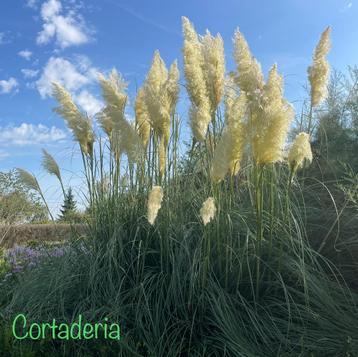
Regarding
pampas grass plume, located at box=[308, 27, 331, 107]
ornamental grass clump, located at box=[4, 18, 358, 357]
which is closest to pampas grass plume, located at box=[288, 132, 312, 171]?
ornamental grass clump, located at box=[4, 18, 358, 357]

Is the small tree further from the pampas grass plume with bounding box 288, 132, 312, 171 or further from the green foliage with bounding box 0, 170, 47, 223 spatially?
the green foliage with bounding box 0, 170, 47, 223

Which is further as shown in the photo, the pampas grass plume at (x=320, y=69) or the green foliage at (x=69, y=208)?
the green foliage at (x=69, y=208)

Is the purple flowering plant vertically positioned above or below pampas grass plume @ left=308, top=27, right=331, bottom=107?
below

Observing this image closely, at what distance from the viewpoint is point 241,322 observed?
8.58 feet

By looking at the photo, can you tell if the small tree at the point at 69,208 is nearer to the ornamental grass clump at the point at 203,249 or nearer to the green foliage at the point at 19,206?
the ornamental grass clump at the point at 203,249

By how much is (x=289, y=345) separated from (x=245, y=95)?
1531 millimetres

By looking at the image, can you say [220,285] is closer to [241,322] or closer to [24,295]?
[241,322]

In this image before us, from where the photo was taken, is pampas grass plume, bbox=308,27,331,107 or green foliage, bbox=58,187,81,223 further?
green foliage, bbox=58,187,81,223

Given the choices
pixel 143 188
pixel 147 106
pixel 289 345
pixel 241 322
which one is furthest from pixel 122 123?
pixel 289 345

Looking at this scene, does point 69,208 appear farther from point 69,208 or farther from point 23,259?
point 23,259

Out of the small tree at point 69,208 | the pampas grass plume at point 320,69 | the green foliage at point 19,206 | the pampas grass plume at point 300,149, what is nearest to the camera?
the pampas grass plume at point 300,149

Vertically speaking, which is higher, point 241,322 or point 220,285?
point 220,285

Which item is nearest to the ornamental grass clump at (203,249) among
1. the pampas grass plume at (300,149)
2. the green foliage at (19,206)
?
the pampas grass plume at (300,149)

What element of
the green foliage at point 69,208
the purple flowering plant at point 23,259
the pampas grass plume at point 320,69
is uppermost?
the pampas grass plume at point 320,69
